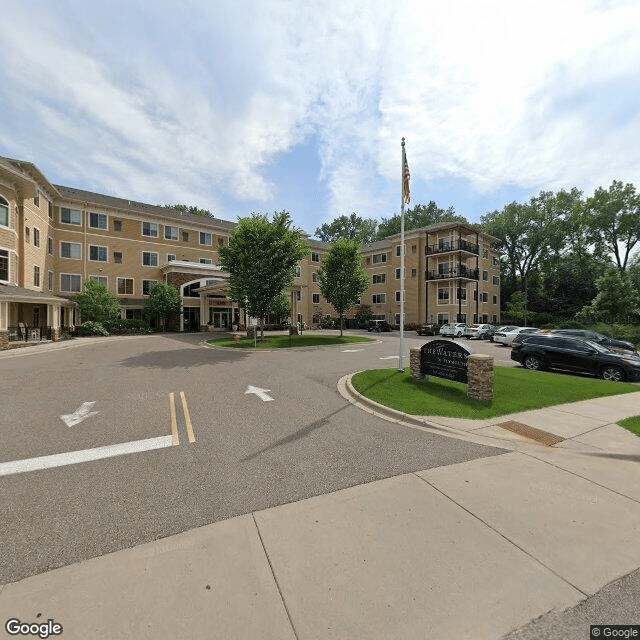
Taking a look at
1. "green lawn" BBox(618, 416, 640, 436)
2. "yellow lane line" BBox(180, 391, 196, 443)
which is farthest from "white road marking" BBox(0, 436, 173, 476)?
"green lawn" BBox(618, 416, 640, 436)

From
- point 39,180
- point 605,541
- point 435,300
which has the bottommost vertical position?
point 605,541

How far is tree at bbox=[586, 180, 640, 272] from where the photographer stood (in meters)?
42.1

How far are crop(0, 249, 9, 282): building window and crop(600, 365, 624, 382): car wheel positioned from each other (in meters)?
35.7

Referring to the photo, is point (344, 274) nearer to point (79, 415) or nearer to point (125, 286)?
point (79, 415)

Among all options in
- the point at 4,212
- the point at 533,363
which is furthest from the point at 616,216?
the point at 4,212

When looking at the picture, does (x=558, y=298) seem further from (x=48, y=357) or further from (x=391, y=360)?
(x=48, y=357)

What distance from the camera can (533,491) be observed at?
14.3 ft

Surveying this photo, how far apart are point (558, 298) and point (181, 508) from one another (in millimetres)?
55821

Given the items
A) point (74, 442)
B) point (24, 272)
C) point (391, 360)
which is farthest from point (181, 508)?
point (24, 272)

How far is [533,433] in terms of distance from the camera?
649 centimetres

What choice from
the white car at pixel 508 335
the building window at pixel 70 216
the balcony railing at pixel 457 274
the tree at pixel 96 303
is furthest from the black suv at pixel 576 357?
the building window at pixel 70 216

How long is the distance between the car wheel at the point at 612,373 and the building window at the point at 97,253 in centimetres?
4218

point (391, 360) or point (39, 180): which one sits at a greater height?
point (39, 180)

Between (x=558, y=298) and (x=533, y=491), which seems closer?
(x=533, y=491)
